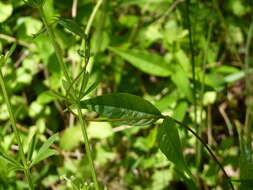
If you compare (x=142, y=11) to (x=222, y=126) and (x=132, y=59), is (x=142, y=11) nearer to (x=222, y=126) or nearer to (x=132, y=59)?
(x=132, y=59)

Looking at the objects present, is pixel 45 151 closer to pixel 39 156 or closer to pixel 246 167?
pixel 39 156

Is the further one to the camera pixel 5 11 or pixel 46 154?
pixel 5 11

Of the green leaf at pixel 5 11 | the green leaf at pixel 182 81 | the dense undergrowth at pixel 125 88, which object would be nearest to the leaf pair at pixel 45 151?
the dense undergrowth at pixel 125 88

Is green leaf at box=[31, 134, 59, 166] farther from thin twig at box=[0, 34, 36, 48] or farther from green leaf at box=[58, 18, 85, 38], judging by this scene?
thin twig at box=[0, 34, 36, 48]

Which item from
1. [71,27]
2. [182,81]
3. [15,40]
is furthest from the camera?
[15,40]

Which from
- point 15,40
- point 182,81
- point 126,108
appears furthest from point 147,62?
point 126,108

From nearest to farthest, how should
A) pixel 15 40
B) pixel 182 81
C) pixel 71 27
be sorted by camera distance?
pixel 71 27 < pixel 182 81 < pixel 15 40

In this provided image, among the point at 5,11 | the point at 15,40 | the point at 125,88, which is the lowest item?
the point at 125,88

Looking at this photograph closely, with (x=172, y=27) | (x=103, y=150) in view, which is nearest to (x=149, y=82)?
(x=172, y=27)
